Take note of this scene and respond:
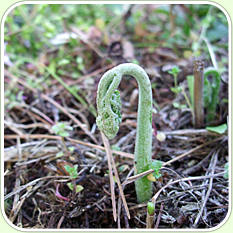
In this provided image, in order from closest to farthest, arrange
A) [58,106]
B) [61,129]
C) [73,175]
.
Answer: [73,175]
[61,129]
[58,106]

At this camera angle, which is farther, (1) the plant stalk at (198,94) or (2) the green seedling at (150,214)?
(1) the plant stalk at (198,94)

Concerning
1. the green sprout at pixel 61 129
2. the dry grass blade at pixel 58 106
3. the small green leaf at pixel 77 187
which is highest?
the dry grass blade at pixel 58 106

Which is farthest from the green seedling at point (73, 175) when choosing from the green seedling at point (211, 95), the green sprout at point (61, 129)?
the green seedling at point (211, 95)

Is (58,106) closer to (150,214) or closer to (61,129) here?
(61,129)

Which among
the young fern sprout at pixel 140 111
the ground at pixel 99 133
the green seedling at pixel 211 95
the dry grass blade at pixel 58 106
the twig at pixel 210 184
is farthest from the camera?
the dry grass blade at pixel 58 106

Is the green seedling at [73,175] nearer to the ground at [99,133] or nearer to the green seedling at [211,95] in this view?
the ground at [99,133]

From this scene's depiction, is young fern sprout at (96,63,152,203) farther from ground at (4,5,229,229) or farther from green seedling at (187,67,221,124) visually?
green seedling at (187,67,221,124)

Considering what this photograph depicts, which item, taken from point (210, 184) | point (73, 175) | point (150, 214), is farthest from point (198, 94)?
point (73, 175)

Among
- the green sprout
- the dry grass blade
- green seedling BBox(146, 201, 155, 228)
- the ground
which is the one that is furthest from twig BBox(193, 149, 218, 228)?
the green sprout

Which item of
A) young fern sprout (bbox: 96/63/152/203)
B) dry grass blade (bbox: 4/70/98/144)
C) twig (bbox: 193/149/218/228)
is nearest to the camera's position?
young fern sprout (bbox: 96/63/152/203)
